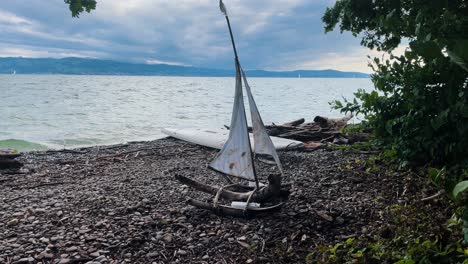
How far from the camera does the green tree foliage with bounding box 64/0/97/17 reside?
14.3ft

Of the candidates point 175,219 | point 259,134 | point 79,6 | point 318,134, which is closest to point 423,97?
point 259,134

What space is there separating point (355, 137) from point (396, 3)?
5.24 m

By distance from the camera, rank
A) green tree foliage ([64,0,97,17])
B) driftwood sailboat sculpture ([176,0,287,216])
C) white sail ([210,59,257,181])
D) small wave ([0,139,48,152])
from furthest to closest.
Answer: small wave ([0,139,48,152])
white sail ([210,59,257,181])
driftwood sailboat sculpture ([176,0,287,216])
green tree foliage ([64,0,97,17])

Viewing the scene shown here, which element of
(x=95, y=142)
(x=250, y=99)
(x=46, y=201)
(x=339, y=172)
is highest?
(x=250, y=99)

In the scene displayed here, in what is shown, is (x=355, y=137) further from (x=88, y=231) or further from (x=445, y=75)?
(x=88, y=231)

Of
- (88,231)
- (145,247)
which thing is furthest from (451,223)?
(88,231)

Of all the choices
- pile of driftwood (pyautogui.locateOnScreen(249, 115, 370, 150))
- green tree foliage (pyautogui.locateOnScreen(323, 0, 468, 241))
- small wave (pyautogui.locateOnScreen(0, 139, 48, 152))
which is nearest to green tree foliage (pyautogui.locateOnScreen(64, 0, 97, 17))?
green tree foliage (pyautogui.locateOnScreen(323, 0, 468, 241))

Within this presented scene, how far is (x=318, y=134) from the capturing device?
604 inches

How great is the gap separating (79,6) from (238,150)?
12.9 ft

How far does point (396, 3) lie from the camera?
350 inches

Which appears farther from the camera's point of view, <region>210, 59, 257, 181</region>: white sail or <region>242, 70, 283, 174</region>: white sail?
<region>210, 59, 257, 181</region>: white sail

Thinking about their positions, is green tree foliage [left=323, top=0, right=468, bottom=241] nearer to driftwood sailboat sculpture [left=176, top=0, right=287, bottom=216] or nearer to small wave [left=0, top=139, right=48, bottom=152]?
driftwood sailboat sculpture [left=176, top=0, right=287, bottom=216]

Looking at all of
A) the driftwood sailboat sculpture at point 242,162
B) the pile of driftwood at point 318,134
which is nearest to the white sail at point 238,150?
the driftwood sailboat sculpture at point 242,162

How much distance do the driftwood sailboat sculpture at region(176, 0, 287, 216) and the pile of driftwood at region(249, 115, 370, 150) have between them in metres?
5.78
